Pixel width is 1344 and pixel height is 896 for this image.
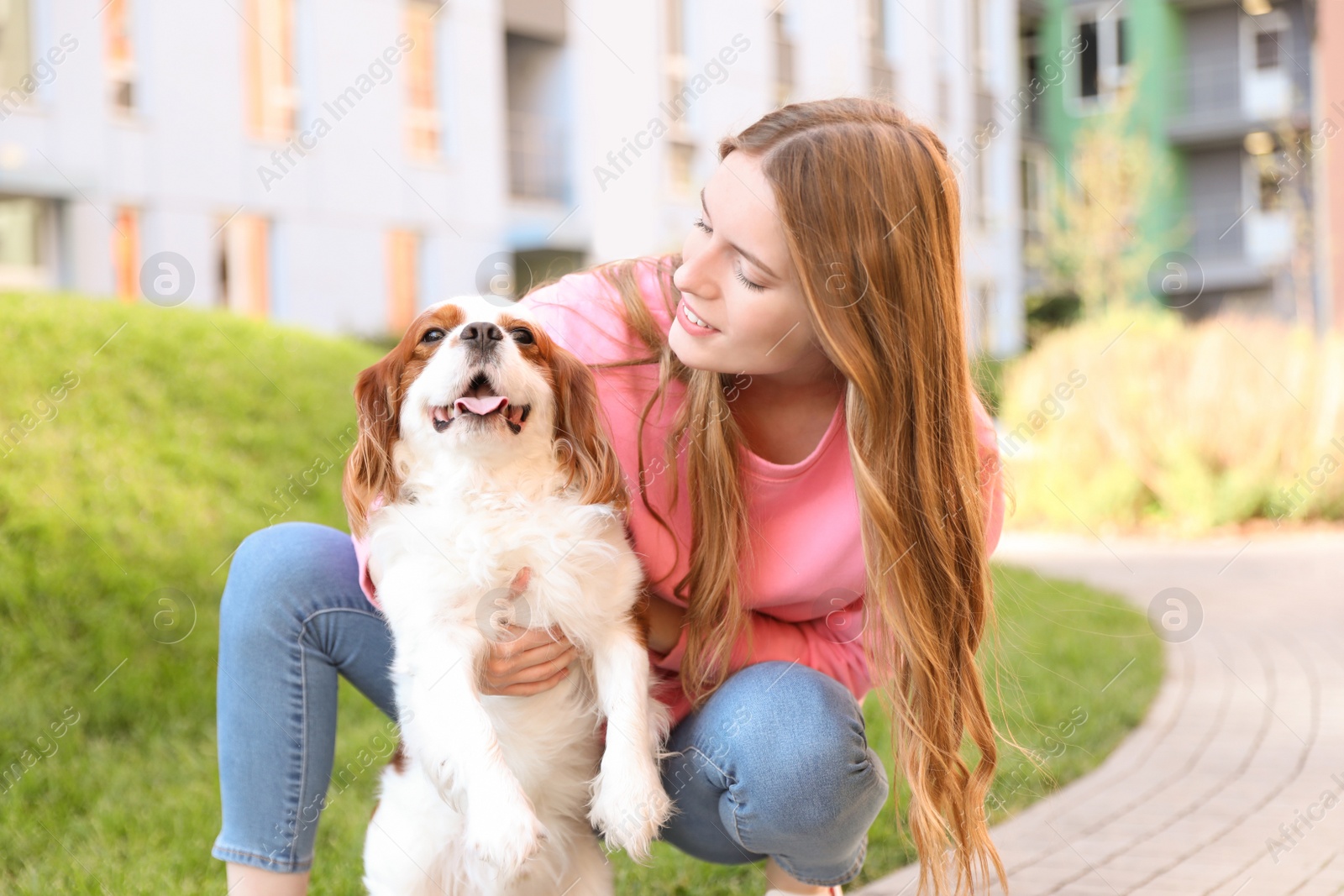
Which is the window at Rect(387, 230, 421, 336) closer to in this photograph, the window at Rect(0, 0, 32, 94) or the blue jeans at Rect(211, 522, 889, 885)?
the window at Rect(0, 0, 32, 94)

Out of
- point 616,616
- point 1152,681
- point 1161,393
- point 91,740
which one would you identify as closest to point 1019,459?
point 1161,393

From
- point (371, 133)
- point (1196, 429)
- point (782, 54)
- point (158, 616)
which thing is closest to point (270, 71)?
point (371, 133)

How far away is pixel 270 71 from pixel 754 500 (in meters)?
12.5

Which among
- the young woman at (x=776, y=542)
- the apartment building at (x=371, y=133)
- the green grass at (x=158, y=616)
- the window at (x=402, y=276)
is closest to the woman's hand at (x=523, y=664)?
the young woman at (x=776, y=542)

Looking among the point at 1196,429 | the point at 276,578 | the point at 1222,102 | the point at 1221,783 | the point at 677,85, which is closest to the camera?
the point at 276,578

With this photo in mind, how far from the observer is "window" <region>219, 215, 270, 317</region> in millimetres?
13164

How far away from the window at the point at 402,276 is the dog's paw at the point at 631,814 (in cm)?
1309

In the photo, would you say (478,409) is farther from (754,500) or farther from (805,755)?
(805,755)

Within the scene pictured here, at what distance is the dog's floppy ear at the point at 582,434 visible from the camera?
2.24 m

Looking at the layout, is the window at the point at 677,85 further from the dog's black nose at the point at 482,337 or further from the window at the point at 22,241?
the dog's black nose at the point at 482,337

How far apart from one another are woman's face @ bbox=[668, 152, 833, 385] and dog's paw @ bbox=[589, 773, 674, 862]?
0.73 metres

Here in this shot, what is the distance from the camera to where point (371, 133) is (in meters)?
14.1

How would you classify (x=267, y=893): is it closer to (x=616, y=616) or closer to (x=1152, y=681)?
(x=616, y=616)

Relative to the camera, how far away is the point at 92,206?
12.0 meters
